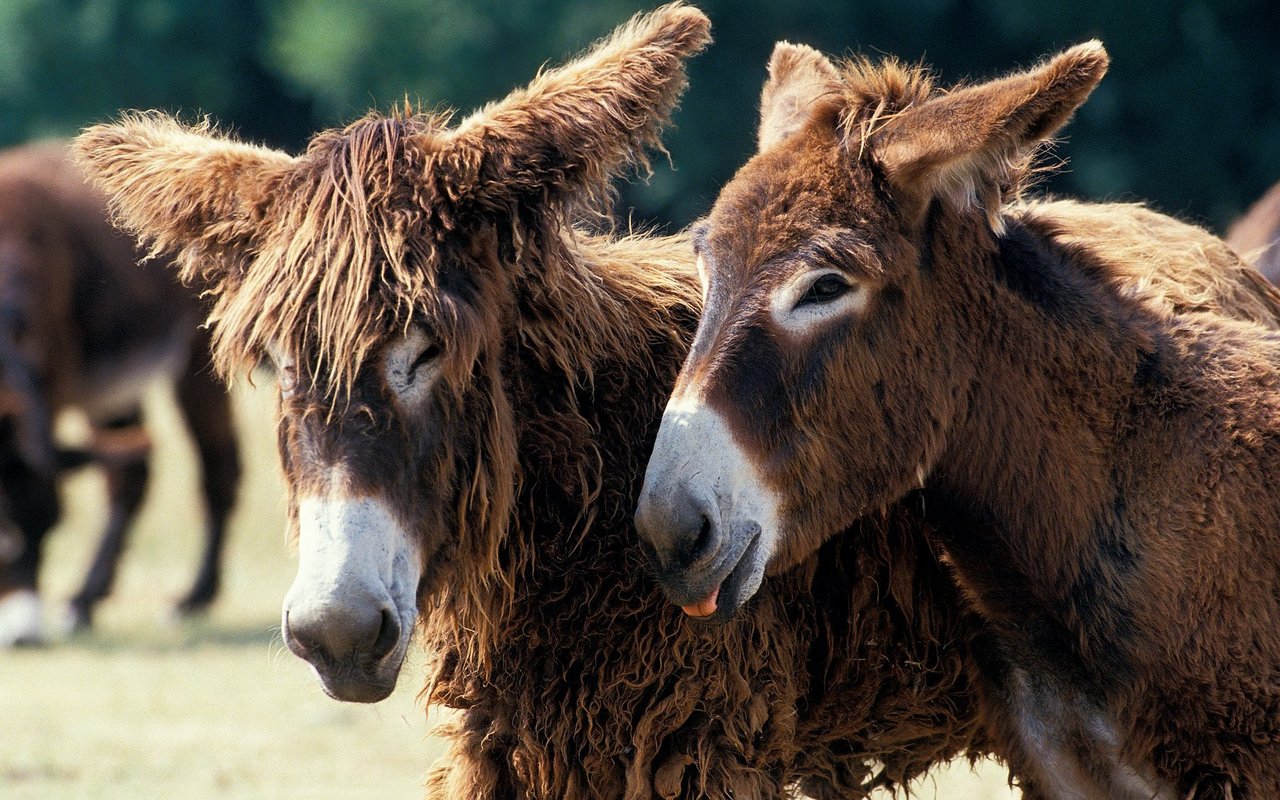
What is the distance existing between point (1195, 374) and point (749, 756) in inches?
54.6

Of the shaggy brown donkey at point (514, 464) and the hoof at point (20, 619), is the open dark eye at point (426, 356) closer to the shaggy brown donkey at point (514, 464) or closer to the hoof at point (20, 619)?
the shaggy brown donkey at point (514, 464)

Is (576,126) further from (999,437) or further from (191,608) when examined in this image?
(191,608)

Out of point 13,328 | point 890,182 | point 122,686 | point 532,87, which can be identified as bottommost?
point 122,686

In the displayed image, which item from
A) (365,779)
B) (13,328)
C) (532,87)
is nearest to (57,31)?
(13,328)

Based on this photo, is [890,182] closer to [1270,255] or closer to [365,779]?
[365,779]

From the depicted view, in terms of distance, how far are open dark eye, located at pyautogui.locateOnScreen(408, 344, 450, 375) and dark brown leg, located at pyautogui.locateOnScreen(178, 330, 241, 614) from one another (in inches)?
303

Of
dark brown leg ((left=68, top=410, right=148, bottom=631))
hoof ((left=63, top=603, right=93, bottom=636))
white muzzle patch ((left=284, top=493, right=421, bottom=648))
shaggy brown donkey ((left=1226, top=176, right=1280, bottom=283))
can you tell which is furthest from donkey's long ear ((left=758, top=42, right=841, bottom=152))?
hoof ((left=63, top=603, right=93, bottom=636))

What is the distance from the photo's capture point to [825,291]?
3322 mm

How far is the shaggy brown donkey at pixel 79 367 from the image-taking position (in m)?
9.46

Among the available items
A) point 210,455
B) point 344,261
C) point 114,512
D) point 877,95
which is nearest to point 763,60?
point 210,455

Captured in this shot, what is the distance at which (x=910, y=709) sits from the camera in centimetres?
373

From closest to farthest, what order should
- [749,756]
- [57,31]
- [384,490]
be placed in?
[384,490] → [749,756] → [57,31]

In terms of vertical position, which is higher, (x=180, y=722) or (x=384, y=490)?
(x=384, y=490)

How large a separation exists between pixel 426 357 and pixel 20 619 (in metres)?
7.29
